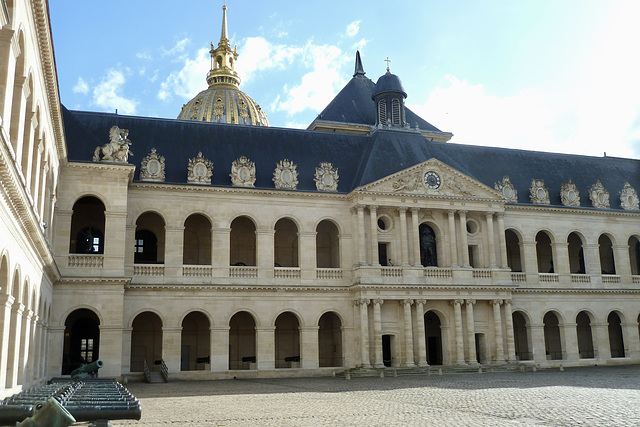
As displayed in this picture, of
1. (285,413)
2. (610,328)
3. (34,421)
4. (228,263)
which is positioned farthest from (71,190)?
(610,328)

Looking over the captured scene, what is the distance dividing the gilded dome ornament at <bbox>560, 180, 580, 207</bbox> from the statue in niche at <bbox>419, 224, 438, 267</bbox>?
Result: 11478 mm

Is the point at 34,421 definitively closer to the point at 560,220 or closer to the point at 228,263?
the point at 228,263

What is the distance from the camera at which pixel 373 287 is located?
40719mm

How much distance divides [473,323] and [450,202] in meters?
8.07

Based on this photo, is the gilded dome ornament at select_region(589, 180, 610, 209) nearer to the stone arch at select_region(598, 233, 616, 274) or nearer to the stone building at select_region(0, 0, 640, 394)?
the stone building at select_region(0, 0, 640, 394)

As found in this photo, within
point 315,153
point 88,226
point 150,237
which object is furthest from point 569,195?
point 88,226

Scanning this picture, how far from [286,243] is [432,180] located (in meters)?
10.7

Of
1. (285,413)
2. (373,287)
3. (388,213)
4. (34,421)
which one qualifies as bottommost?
(285,413)

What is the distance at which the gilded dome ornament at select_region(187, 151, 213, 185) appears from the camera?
40.3 m

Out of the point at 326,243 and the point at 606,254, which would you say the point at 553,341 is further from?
the point at 326,243

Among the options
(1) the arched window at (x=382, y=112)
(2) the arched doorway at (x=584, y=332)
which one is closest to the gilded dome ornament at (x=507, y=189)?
(1) the arched window at (x=382, y=112)

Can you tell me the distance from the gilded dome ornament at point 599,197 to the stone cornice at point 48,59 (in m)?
38.1

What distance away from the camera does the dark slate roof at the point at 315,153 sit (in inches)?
1619

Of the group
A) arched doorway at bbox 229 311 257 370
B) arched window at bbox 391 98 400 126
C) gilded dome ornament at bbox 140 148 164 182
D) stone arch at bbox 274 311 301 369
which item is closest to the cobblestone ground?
arched doorway at bbox 229 311 257 370
